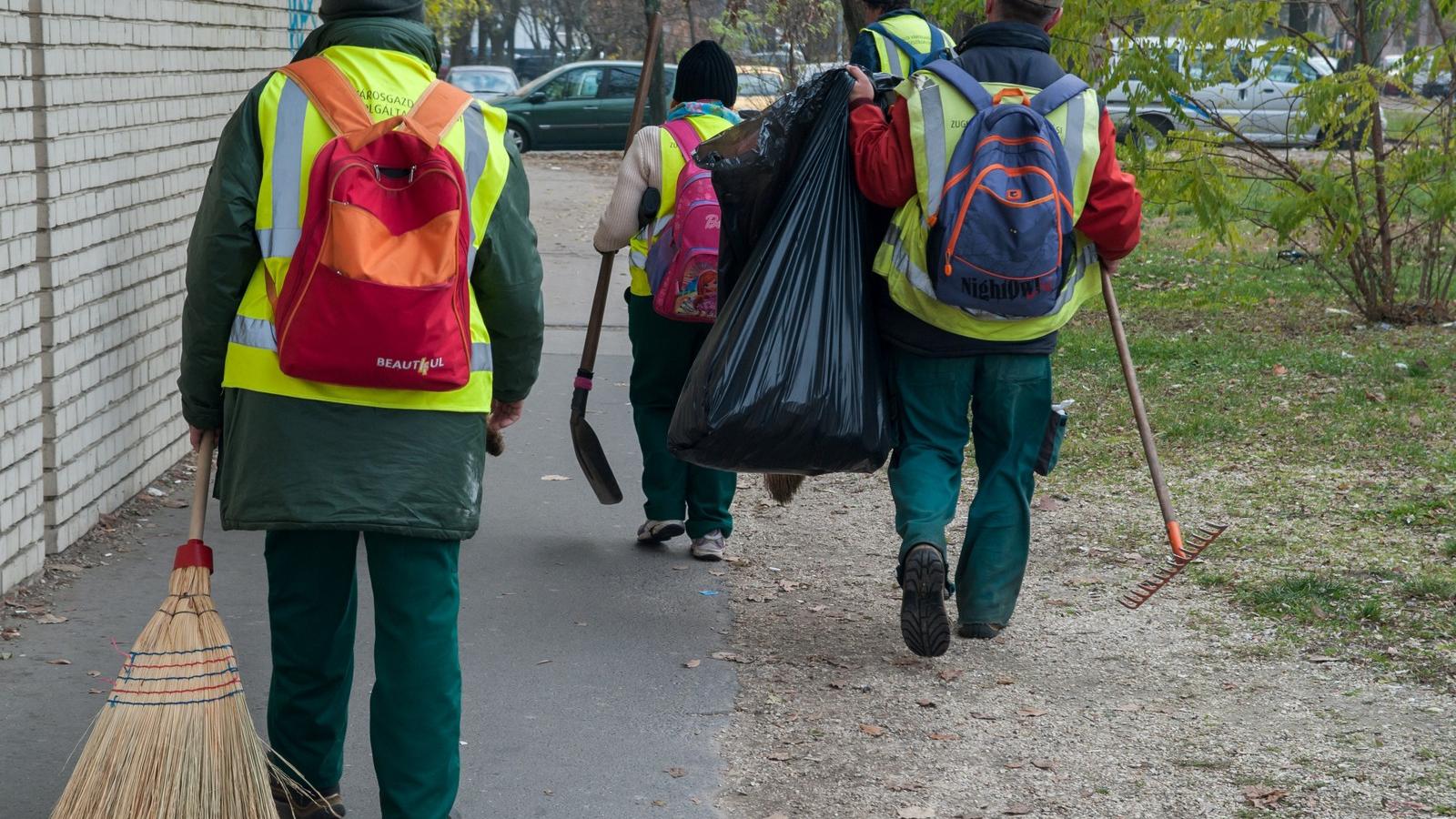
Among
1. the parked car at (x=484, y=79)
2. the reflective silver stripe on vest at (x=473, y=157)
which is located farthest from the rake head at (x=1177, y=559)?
the parked car at (x=484, y=79)

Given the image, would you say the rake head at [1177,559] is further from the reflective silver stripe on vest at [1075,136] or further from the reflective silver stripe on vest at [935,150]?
the reflective silver stripe on vest at [935,150]

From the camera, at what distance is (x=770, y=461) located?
454cm

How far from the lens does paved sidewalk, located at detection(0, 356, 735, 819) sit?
375cm

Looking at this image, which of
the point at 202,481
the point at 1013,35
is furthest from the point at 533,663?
the point at 1013,35

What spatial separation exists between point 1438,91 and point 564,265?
6661 mm

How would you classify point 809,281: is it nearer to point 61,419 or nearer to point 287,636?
point 287,636

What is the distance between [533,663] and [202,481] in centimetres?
157

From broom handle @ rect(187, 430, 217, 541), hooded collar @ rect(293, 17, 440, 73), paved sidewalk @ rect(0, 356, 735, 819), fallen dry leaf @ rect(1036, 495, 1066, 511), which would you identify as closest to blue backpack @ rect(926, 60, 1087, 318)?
paved sidewalk @ rect(0, 356, 735, 819)

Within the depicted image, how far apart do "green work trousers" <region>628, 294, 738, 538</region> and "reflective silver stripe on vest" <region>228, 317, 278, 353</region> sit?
257 cm

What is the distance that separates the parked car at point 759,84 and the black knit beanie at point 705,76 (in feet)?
36.0

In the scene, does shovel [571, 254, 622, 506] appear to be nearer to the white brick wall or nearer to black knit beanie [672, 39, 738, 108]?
black knit beanie [672, 39, 738, 108]

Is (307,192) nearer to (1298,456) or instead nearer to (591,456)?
(591,456)

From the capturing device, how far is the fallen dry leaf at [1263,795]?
3.68 metres

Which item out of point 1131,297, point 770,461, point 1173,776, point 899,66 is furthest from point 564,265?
point 1173,776
